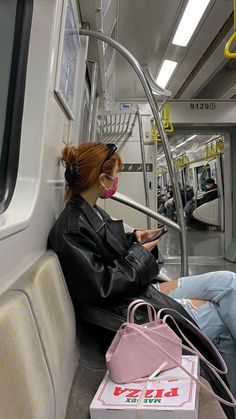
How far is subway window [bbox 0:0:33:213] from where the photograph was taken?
4.41 feet

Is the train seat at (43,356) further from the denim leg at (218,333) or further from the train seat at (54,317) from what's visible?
the denim leg at (218,333)

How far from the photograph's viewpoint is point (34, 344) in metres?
0.96

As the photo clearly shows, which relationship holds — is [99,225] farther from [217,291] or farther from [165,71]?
[165,71]

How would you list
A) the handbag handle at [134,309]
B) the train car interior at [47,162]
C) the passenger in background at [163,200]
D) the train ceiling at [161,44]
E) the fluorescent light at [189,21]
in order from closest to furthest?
the train car interior at [47,162] < the handbag handle at [134,309] < the train ceiling at [161,44] < the fluorescent light at [189,21] < the passenger in background at [163,200]

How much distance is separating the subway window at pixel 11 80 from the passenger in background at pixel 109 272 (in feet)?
1.03

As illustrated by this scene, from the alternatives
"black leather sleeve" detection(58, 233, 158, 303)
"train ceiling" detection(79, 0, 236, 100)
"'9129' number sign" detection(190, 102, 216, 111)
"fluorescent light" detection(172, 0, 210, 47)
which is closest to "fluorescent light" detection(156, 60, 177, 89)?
"train ceiling" detection(79, 0, 236, 100)

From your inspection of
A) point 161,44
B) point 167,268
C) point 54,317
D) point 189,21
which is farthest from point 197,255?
point 54,317

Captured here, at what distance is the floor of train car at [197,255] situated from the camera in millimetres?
5605

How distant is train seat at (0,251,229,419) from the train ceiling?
5.49 feet

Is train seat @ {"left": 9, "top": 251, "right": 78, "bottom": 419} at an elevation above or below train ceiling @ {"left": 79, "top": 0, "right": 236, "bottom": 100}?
below

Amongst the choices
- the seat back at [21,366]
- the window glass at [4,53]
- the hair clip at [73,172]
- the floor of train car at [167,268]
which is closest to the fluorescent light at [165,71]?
the floor of train car at [167,268]

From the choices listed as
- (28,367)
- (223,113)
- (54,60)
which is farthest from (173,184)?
(223,113)

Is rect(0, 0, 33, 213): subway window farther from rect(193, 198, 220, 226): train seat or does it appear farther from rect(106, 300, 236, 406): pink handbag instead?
rect(193, 198, 220, 226): train seat

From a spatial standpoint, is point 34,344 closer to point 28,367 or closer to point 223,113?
point 28,367
